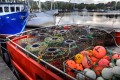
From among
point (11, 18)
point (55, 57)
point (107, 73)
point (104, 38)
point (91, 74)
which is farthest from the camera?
point (11, 18)

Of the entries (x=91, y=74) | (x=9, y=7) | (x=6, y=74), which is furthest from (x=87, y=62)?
(x=9, y=7)

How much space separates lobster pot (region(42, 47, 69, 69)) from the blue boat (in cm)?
937

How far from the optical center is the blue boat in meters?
12.9

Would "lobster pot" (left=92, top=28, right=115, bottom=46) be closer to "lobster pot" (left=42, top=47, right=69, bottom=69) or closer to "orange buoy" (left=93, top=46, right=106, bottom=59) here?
"orange buoy" (left=93, top=46, right=106, bottom=59)

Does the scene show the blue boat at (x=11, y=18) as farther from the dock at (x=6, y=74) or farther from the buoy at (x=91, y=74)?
the buoy at (x=91, y=74)

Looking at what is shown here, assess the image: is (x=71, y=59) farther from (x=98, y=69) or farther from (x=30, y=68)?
(x=30, y=68)

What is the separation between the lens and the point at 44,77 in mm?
4125

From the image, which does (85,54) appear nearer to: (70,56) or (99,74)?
(70,56)

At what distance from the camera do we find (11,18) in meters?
13.3

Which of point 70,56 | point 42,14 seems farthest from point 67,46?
point 42,14

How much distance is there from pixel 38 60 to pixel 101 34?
256cm

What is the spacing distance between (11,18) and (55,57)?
32.5 feet

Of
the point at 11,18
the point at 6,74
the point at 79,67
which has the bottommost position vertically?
the point at 6,74

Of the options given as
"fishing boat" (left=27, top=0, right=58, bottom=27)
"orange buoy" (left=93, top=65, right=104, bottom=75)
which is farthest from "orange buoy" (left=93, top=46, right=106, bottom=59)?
"fishing boat" (left=27, top=0, right=58, bottom=27)
